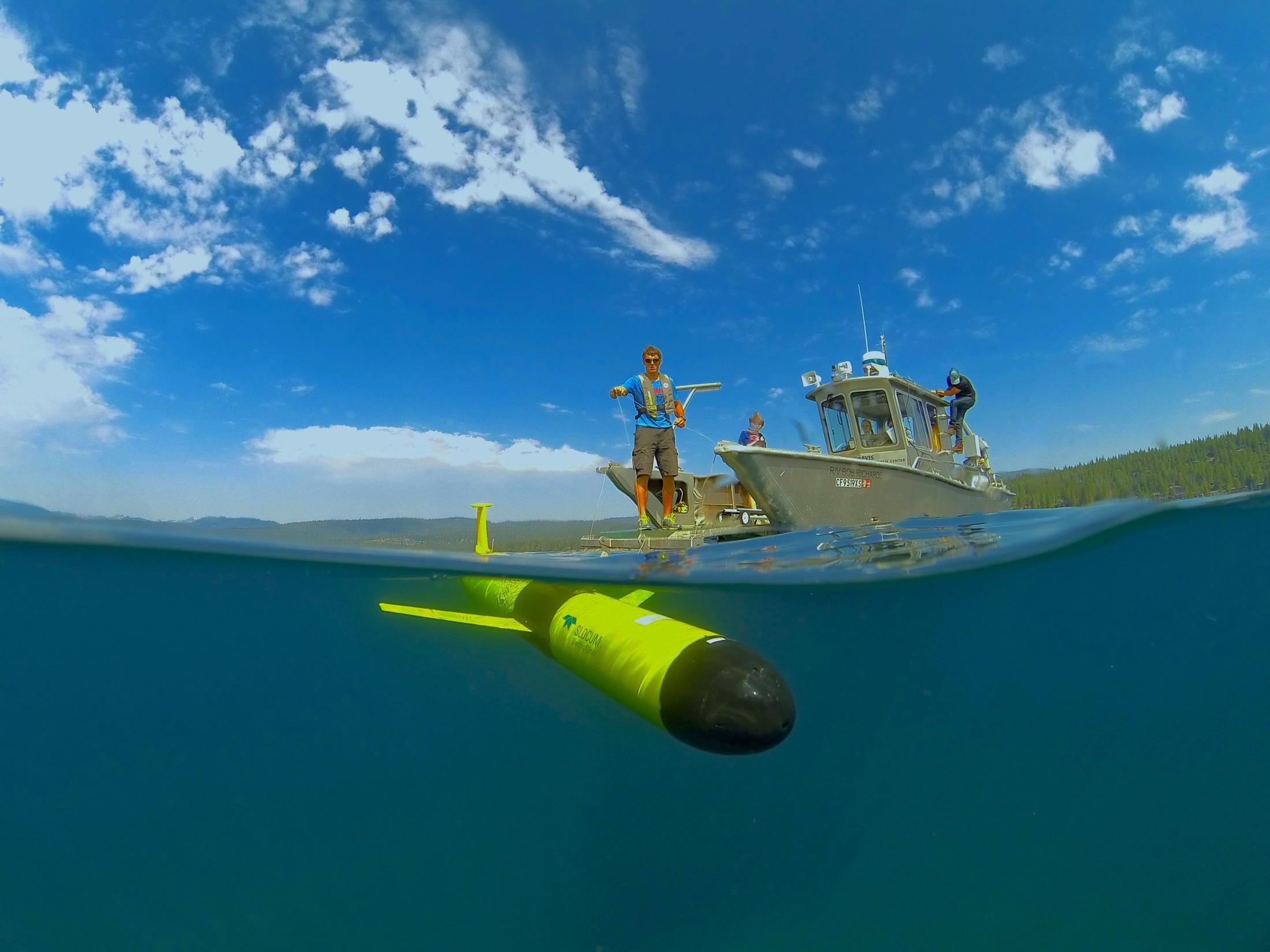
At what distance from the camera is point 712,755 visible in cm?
834

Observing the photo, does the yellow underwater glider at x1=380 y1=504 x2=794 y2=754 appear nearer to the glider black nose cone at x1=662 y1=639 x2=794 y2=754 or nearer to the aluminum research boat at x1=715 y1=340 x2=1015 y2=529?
the glider black nose cone at x1=662 y1=639 x2=794 y2=754

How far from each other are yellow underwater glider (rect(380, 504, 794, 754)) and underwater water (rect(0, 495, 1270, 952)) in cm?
234

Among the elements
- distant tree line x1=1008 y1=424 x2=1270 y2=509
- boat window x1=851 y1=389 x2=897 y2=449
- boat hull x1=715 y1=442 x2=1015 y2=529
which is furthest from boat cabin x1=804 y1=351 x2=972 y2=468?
distant tree line x1=1008 y1=424 x2=1270 y2=509

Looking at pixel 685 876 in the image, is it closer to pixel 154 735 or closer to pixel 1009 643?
pixel 1009 643

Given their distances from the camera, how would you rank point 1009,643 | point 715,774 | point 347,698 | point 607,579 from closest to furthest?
point 607,579 → point 715,774 → point 1009,643 → point 347,698

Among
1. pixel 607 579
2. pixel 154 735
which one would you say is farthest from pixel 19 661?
pixel 607 579

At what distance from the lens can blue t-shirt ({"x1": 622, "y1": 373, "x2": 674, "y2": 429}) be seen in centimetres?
852

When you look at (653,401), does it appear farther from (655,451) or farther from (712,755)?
(712,755)

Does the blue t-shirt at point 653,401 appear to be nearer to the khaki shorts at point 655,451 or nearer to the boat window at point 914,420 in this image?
the khaki shorts at point 655,451

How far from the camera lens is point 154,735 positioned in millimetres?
10477

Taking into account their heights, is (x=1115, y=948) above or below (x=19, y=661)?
below

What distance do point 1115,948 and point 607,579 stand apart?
7580 millimetres

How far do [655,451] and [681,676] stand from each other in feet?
17.8

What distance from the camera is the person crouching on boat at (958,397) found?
13789 mm
